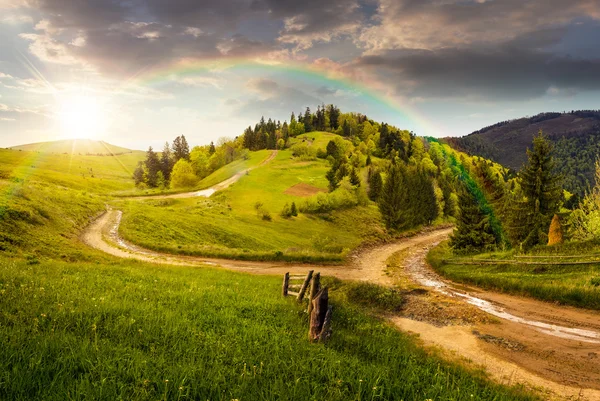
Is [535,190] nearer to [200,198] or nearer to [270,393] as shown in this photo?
[270,393]

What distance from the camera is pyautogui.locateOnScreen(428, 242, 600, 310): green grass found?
19.0m

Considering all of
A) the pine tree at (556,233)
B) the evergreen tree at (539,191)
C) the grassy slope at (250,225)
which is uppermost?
the evergreen tree at (539,191)

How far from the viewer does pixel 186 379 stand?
19.9 feet

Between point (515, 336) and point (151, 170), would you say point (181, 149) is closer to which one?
point (151, 170)

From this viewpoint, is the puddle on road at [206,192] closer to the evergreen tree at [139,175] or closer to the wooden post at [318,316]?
the evergreen tree at [139,175]

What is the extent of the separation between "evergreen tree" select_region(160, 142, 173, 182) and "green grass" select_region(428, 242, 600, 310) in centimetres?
11576

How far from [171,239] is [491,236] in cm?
4497

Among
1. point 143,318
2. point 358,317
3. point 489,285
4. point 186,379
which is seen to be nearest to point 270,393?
point 186,379

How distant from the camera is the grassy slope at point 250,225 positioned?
43.7m

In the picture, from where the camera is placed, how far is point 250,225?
68438mm

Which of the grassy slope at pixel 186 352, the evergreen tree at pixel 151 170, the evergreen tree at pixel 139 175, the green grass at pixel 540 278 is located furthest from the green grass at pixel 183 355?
the evergreen tree at pixel 139 175

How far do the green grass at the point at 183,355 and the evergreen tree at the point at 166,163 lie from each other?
122 meters

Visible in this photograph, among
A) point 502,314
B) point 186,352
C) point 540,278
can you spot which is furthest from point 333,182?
point 186,352

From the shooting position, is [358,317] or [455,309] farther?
[455,309]
